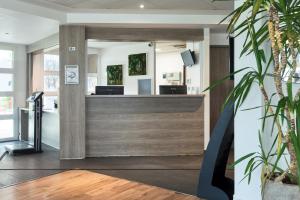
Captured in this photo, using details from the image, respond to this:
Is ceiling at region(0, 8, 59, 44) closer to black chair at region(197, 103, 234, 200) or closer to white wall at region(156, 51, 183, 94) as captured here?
black chair at region(197, 103, 234, 200)

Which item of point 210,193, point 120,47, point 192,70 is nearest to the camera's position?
point 210,193

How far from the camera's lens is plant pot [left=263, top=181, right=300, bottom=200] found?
→ 1.66 metres

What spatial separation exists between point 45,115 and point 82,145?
178 centimetres

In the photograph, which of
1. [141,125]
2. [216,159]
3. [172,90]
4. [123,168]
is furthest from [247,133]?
[172,90]

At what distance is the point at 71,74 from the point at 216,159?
11.8 feet

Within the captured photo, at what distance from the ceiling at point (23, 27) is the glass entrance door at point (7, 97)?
49cm

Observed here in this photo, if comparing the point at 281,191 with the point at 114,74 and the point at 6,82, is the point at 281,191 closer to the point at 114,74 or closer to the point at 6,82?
the point at 114,74

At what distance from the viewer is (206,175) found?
8.41 feet

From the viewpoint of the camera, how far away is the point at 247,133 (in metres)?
2.41

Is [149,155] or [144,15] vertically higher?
[144,15]

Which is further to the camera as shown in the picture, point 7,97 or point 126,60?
point 126,60

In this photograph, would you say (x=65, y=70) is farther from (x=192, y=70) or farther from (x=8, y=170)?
(x=192, y=70)

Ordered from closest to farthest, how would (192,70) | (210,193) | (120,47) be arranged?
(210,193) < (192,70) < (120,47)

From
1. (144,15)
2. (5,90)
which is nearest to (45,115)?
(5,90)
